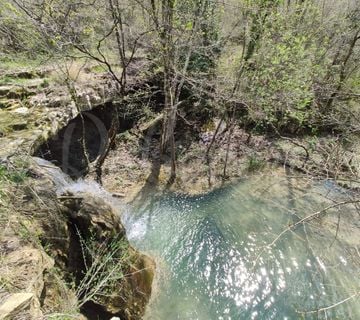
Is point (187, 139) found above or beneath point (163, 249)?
above

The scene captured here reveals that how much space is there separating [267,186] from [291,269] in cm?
257

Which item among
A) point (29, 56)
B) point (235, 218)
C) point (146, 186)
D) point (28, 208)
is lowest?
point (235, 218)

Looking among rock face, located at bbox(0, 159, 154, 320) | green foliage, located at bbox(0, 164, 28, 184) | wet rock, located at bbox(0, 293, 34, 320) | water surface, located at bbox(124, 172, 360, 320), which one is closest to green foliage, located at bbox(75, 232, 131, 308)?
rock face, located at bbox(0, 159, 154, 320)

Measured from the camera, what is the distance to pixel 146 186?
7.07 m

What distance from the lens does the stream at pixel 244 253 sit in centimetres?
452

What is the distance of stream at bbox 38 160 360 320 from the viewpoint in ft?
14.8

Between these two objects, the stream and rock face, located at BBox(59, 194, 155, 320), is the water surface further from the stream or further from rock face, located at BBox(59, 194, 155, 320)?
rock face, located at BBox(59, 194, 155, 320)

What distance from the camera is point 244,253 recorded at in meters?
5.44

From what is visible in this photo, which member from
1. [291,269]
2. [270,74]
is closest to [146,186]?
[291,269]

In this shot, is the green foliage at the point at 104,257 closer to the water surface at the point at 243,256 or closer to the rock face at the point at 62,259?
the rock face at the point at 62,259

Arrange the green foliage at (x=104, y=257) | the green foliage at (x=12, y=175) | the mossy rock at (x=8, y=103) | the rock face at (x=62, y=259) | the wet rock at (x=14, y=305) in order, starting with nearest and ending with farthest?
the wet rock at (x=14, y=305), the rock face at (x=62, y=259), the green foliage at (x=12, y=175), the green foliage at (x=104, y=257), the mossy rock at (x=8, y=103)

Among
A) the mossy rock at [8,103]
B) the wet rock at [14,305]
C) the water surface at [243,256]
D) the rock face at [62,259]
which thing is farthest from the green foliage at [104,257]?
the mossy rock at [8,103]

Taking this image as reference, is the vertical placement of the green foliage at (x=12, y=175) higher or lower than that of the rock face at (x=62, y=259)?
higher

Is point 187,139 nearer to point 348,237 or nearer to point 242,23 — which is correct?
point 242,23
